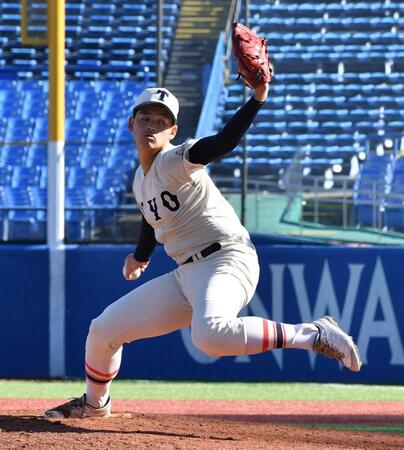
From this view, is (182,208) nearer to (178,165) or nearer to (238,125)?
(178,165)

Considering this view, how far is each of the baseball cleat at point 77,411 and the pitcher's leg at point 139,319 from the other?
0.89ft

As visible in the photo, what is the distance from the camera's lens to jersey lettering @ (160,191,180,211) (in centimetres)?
526

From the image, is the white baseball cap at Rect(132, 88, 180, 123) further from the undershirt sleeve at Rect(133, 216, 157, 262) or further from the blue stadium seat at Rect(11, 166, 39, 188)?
the blue stadium seat at Rect(11, 166, 39, 188)

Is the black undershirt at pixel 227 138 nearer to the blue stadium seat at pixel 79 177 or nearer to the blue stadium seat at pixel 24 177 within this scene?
the blue stadium seat at pixel 79 177

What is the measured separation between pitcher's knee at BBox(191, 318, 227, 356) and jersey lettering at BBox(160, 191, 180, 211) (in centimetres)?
64

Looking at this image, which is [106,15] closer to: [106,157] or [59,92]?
[106,157]

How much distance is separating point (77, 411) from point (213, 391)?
9.10ft

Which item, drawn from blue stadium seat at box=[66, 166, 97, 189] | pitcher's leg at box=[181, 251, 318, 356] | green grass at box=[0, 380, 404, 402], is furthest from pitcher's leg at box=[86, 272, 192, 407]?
blue stadium seat at box=[66, 166, 97, 189]

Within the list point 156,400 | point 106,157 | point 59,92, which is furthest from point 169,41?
point 156,400

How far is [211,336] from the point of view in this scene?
493cm

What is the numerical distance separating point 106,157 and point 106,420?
6.95m

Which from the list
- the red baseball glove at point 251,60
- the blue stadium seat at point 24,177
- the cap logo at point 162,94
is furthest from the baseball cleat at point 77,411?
the blue stadium seat at point 24,177

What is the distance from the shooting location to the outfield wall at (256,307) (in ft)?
28.4

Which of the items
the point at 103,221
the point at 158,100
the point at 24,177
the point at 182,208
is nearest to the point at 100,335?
the point at 182,208
